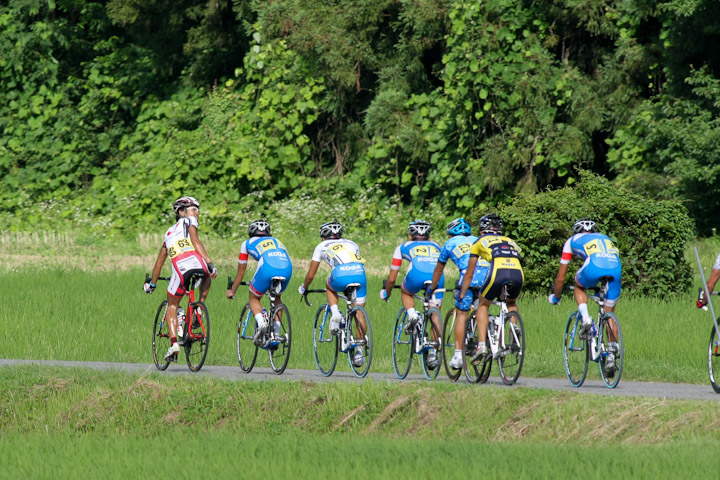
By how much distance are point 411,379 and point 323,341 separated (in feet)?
3.97

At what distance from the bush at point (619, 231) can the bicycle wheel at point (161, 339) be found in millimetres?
8182

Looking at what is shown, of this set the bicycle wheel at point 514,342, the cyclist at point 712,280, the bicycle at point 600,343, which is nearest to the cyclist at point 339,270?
the bicycle wheel at point 514,342

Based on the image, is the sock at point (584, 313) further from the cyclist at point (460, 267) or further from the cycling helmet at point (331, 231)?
A: the cycling helmet at point (331, 231)

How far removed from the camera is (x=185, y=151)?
36.8m

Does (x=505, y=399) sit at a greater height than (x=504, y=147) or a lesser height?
lesser

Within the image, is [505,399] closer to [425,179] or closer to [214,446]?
[214,446]

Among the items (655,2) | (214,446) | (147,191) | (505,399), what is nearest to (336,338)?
(505,399)

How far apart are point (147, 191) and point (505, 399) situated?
84.0ft

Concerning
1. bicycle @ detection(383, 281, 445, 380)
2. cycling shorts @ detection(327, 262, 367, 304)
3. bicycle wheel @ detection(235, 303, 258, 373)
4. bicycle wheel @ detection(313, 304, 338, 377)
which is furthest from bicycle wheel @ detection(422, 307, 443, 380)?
bicycle wheel @ detection(235, 303, 258, 373)

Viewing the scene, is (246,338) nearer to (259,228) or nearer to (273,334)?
(273,334)

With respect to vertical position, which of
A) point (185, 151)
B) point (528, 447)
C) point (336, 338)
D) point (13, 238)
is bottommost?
point (528, 447)

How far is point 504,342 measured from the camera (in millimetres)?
13453

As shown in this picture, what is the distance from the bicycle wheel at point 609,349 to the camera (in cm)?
1311

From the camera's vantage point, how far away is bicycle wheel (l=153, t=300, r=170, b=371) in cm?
1573
